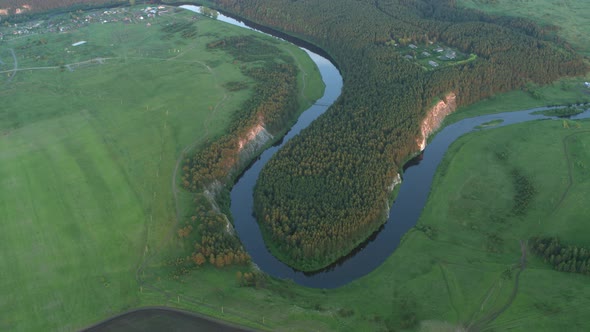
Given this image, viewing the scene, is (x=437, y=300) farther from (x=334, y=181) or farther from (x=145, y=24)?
(x=145, y=24)

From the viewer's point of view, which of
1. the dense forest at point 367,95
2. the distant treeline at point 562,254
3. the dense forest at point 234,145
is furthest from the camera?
the dense forest at point 367,95

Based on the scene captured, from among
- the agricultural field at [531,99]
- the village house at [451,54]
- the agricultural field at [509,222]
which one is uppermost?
the village house at [451,54]

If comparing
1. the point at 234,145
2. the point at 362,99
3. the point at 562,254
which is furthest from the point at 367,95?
the point at 562,254

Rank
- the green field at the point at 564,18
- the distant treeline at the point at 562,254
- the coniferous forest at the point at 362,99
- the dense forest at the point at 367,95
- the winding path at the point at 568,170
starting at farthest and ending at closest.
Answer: the green field at the point at 564,18
the winding path at the point at 568,170
the coniferous forest at the point at 362,99
the dense forest at the point at 367,95
the distant treeline at the point at 562,254

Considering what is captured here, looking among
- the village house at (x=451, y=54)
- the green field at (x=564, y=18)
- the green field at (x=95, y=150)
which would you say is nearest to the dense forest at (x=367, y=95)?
the village house at (x=451, y=54)

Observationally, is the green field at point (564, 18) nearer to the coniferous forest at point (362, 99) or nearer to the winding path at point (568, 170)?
the coniferous forest at point (362, 99)

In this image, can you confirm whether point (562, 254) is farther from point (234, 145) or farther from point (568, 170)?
point (234, 145)

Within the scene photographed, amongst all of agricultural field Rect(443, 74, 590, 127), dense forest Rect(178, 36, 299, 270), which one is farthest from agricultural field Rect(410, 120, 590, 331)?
Result: dense forest Rect(178, 36, 299, 270)
